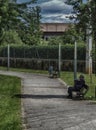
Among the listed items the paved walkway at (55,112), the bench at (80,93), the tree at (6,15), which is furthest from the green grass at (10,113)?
the tree at (6,15)

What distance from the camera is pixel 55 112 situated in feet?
67.1

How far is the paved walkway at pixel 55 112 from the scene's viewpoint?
16797 mm

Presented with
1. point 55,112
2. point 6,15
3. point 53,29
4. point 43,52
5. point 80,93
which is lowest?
point 53,29

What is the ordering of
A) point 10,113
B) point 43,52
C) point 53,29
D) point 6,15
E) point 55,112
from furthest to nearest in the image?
point 53,29, point 43,52, point 6,15, point 55,112, point 10,113

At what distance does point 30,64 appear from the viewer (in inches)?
2394

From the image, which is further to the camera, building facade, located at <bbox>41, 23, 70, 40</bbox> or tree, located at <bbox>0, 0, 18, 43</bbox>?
building facade, located at <bbox>41, 23, 70, 40</bbox>

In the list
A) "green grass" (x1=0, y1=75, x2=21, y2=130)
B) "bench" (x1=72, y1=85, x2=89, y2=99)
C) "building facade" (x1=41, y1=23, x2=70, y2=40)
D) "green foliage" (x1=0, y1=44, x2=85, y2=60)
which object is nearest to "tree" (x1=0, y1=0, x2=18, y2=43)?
"green foliage" (x1=0, y1=44, x2=85, y2=60)

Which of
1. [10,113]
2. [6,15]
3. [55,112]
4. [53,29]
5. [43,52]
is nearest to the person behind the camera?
[10,113]

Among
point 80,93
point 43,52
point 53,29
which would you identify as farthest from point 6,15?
point 53,29

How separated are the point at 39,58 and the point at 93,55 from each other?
104 feet

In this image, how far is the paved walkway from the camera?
55.1ft

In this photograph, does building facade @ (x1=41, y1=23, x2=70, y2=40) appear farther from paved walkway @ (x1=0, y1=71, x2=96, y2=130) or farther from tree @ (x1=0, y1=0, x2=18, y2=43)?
paved walkway @ (x1=0, y1=71, x2=96, y2=130)

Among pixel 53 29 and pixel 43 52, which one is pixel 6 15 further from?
pixel 53 29

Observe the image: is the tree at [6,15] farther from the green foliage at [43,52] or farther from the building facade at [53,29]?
the building facade at [53,29]
